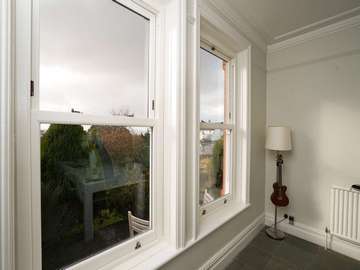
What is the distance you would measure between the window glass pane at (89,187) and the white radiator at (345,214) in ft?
7.05

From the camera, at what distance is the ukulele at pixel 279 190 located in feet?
7.68

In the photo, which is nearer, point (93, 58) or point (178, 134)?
point (93, 58)

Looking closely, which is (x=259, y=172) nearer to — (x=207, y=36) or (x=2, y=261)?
(x=207, y=36)

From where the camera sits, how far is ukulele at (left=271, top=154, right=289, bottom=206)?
2.34m

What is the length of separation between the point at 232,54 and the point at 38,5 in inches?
76.2

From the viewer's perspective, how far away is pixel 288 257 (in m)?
2.01

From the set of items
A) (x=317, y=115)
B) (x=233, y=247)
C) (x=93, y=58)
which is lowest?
(x=233, y=247)

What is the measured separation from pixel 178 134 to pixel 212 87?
0.98 metres

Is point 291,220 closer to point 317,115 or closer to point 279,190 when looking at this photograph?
point 279,190

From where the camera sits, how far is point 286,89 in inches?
99.5

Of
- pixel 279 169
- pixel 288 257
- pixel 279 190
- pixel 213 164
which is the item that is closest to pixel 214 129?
pixel 213 164

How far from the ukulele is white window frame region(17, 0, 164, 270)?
1.68m

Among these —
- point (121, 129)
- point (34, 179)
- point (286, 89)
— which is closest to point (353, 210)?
point (286, 89)

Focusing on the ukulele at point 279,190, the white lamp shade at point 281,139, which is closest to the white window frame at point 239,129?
the white lamp shade at point 281,139
